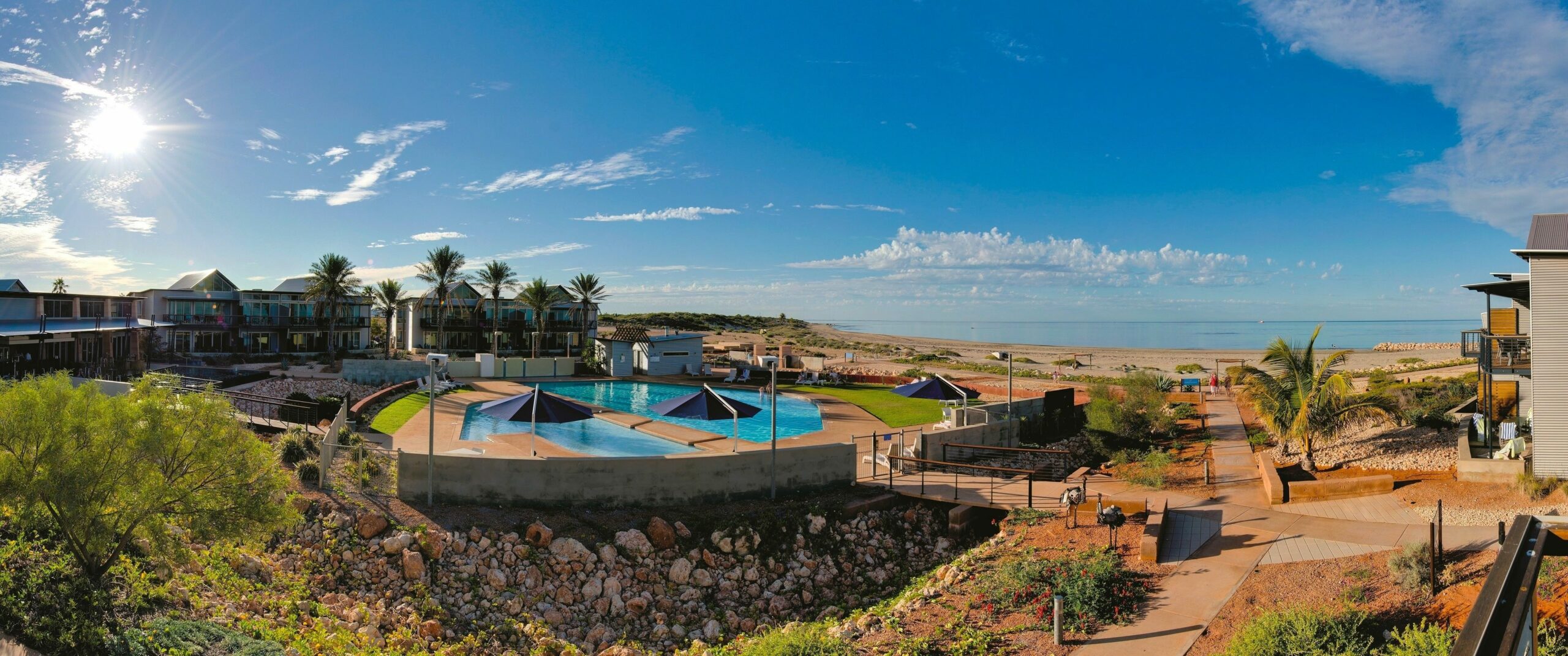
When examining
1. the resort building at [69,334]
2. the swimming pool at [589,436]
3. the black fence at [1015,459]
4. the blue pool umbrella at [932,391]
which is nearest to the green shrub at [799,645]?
the black fence at [1015,459]

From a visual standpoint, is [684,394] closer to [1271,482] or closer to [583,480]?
[583,480]

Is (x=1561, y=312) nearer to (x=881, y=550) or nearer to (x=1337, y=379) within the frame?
(x=1337, y=379)

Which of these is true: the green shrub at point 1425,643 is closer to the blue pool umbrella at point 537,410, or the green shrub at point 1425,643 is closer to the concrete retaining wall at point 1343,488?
the concrete retaining wall at point 1343,488

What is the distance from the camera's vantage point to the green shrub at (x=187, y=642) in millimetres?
8445

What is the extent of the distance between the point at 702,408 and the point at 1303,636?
1300cm

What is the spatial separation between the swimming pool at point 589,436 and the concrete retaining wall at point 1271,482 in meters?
14.0

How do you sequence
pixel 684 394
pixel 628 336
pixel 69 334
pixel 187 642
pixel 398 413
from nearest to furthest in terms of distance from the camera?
pixel 187 642 < pixel 398 413 < pixel 684 394 < pixel 69 334 < pixel 628 336

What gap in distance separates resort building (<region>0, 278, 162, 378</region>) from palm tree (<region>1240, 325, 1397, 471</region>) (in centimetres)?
3441

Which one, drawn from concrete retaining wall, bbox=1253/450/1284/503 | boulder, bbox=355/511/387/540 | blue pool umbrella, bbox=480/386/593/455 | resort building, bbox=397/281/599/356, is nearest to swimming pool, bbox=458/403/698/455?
blue pool umbrella, bbox=480/386/593/455

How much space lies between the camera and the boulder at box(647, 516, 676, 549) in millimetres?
13688

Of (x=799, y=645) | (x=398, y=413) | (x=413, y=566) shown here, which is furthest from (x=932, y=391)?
(x=398, y=413)

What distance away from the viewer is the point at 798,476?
53.2 feet

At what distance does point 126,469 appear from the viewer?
9164 mm

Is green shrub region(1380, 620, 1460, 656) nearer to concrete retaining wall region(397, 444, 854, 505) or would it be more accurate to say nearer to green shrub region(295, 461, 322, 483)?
concrete retaining wall region(397, 444, 854, 505)
